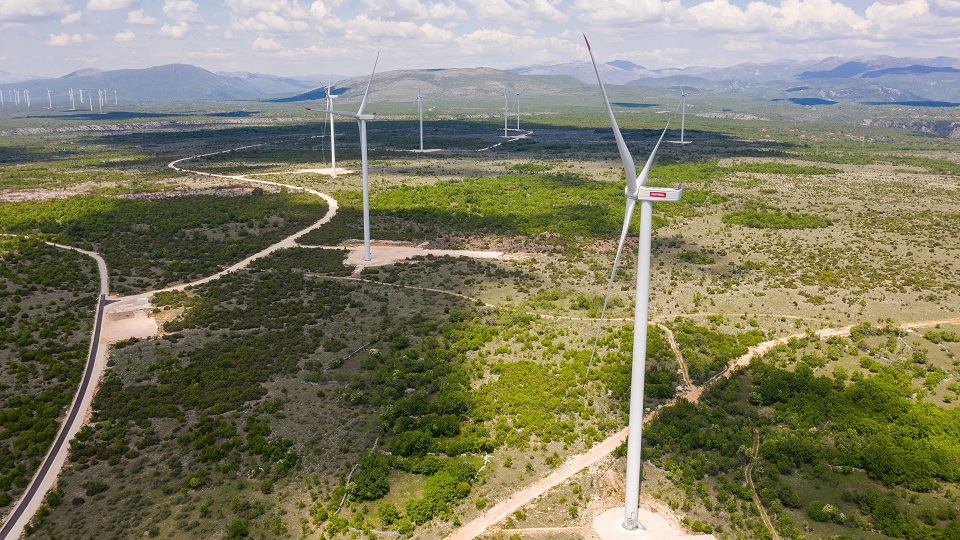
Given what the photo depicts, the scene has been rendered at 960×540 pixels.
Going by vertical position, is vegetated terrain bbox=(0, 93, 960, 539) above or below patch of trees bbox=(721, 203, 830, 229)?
below

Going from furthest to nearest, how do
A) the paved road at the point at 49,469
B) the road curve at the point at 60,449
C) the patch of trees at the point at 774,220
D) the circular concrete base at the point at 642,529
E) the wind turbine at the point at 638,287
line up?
the patch of trees at the point at 774,220
the road curve at the point at 60,449
the paved road at the point at 49,469
the circular concrete base at the point at 642,529
the wind turbine at the point at 638,287

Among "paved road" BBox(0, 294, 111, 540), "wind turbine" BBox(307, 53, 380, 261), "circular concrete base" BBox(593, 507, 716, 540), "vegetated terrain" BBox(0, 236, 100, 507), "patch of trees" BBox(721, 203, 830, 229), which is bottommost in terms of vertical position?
"circular concrete base" BBox(593, 507, 716, 540)

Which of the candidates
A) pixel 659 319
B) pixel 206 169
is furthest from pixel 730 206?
pixel 206 169

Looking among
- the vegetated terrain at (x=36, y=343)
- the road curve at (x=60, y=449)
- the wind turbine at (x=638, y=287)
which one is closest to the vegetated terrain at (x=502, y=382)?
the road curve at (x=60, y=449)

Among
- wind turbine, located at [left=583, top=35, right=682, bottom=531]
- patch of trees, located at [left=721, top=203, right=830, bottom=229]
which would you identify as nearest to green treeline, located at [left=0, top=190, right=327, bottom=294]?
wind turbine, located at [left=583, top=35, right=682, bottom=531]

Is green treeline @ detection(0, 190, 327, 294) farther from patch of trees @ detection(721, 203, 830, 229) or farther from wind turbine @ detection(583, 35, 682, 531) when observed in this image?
patch of trees @ detection(721, 203, 830, 229)

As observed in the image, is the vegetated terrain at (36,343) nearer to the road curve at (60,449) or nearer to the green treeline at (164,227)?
the road curve at (60,449)

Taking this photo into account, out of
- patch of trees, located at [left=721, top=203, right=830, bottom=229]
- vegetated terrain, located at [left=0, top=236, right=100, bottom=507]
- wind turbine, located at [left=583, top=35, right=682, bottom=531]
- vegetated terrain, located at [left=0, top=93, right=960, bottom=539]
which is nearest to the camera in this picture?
wind turbine, located at [left=583, top=35, right=682, bottom=531]
